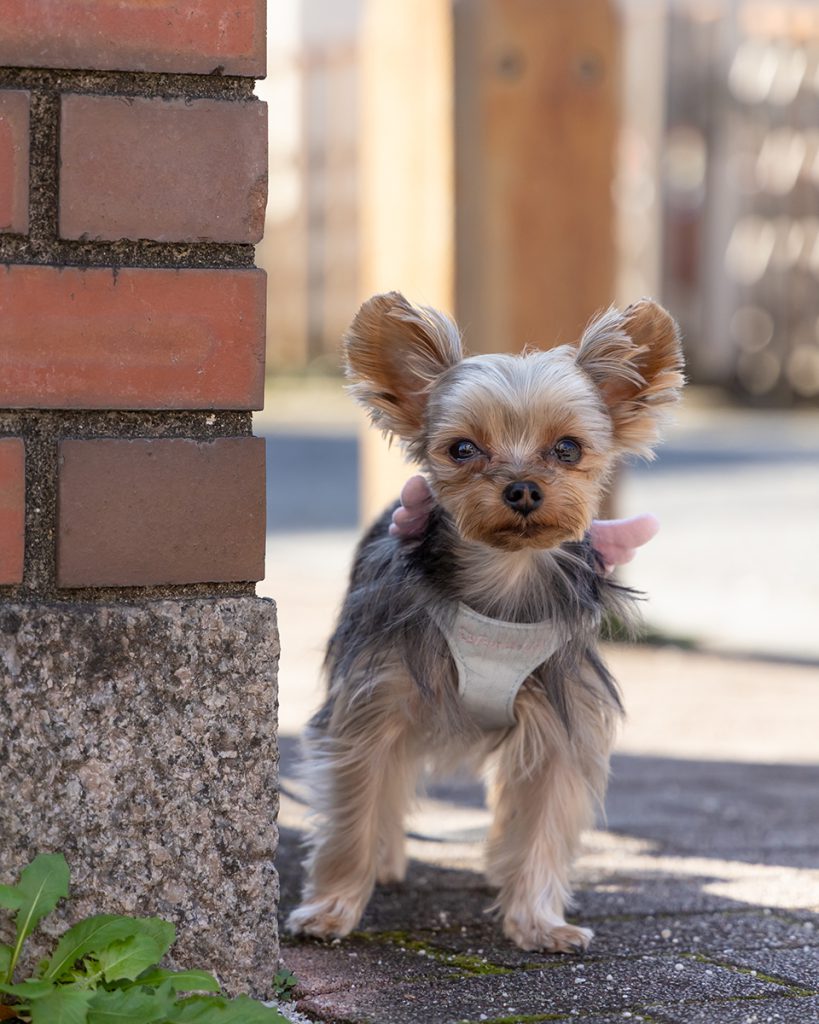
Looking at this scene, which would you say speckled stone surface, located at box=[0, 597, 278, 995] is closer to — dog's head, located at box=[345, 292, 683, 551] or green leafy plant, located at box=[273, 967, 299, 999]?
green leafy plant, located at box=[273, 967, 299, 999]

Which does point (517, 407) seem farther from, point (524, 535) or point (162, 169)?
point (162, 169)

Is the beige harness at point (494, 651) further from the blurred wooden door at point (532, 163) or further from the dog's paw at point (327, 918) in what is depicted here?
the blurred wooden door at point (532, 163)

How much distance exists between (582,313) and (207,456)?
451 cm

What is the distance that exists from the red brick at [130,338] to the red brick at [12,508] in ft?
0.22

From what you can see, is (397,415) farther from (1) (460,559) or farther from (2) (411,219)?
(2) (411,219)

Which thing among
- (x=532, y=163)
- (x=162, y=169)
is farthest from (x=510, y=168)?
(x=162, y=169)

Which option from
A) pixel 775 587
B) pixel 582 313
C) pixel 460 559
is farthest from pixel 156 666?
pixel 775 587

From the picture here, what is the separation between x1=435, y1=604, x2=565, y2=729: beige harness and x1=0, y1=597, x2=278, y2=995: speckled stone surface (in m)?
0.59

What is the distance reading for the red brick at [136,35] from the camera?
7.91 feet

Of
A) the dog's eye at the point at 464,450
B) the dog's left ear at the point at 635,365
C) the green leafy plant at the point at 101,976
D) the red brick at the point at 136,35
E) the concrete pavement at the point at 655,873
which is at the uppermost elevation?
the red brick at the point at 136,35

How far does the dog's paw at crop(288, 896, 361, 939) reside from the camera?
3164 millimetres

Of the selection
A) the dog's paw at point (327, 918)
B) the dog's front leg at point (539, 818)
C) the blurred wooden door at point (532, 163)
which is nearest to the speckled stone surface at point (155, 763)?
the dog's paw at point (327, 918)

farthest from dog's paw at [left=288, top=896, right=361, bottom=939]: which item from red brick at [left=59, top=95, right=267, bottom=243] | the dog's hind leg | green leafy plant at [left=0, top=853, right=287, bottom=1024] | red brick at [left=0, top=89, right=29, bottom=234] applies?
red brick at [left=0, top=89, right=29, bottom=234]

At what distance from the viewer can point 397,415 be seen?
3.43m
